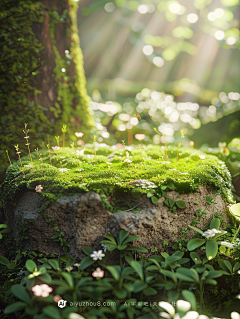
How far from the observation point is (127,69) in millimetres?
9289

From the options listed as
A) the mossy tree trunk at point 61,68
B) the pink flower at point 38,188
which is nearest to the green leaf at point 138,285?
the pink flower at point 38,188

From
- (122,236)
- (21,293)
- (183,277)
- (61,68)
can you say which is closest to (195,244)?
(183,277)

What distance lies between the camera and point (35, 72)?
380cm

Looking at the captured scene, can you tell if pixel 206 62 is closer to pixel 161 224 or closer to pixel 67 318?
pixel 161 224

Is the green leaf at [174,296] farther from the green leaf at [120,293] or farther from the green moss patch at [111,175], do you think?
the green moss patch at [111,175]

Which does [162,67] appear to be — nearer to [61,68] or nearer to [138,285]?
[61,68]

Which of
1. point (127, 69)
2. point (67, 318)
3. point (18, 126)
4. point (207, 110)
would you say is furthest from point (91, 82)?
point (67, 318)

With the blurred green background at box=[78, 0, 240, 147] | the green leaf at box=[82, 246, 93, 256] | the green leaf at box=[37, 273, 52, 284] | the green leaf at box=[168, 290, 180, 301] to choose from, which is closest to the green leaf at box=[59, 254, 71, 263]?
the green leaf at box=[82, 246, 93, 256]

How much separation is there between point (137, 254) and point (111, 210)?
18.8 inches

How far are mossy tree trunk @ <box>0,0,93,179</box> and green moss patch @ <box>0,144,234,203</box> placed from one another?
30.4 inches

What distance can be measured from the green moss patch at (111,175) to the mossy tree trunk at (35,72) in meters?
0.77

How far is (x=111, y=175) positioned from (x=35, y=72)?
2.48m

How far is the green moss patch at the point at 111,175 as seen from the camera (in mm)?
2338

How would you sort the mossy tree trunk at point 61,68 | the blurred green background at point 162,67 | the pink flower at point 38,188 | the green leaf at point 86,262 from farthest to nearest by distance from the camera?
1. the blurred green background at point 162,67
2. the mossy tree trunk at point 61,68
3. the pink flower at point 38,188
4. the green leaf at point 86,262
